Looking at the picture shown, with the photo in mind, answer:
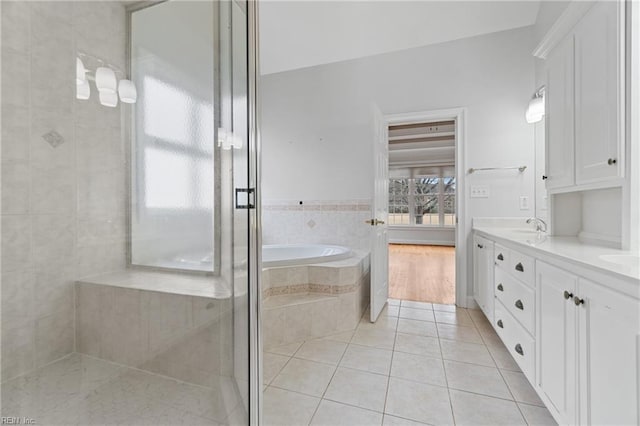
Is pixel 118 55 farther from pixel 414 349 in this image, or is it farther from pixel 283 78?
pixel 283 78

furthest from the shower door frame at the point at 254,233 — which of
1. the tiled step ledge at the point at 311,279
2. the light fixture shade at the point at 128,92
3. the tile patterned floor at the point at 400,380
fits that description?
the tiled step ledge at the point at 311,279

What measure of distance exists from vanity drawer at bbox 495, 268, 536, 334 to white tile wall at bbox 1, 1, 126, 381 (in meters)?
1.97

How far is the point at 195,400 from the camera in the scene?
1226 millimetres

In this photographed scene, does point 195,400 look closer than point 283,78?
Yes

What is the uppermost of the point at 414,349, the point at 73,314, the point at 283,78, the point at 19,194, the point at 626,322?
the point at 283,78

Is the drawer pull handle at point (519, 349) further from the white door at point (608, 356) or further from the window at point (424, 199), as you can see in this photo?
the window at point (424, 199)

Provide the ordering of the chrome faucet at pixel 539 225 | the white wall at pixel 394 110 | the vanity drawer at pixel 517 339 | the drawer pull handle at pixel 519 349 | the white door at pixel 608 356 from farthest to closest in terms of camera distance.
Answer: the white wall at pixel 394 110 < the chrome faucet at pixel 539 225 < the drawer pull handle at pixel 519 349 < the vanity drawer at pixel 517 339 < the white door at pixel 608 356

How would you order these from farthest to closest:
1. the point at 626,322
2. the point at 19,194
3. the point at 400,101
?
1. the point at 400,101
2. the point at 19,194
3. the point at 626,322

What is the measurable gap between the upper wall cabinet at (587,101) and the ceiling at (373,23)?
95 cm

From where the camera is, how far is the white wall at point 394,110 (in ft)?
8.86

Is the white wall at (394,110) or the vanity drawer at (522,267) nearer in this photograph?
the vanity drawer at (522,267)

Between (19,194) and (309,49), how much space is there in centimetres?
295

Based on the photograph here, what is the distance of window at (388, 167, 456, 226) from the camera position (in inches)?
294

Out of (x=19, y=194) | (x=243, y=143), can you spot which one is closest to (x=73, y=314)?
(x=19, y=194)
